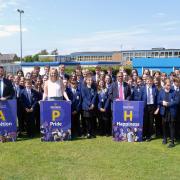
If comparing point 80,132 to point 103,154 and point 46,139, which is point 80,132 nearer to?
point 46,139

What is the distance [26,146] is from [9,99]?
1377 mm

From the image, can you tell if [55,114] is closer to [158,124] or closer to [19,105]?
[19,105]

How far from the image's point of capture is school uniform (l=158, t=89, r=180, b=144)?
27.8 ft

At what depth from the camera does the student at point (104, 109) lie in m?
9.52

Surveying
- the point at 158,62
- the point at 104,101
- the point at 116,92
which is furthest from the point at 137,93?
the point at 158,62

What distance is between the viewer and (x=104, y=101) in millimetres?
9547

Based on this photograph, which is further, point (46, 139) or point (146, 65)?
Result: point (146, 65)

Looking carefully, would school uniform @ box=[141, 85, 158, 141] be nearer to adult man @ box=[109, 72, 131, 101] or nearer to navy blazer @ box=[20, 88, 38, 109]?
adult man @ box=[109, 72, 131, 101]

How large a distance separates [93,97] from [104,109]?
44cm

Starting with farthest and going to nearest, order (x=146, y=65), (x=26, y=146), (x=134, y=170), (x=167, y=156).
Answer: (x=146, y=65)
(x=26, y=146)
(x=167, y=156)
(x=134, y=170)

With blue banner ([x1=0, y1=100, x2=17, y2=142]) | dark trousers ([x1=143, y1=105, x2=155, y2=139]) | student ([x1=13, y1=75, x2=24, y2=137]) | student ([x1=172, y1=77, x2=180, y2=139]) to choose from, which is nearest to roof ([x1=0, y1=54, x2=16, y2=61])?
student ([x1=13, y1=75, x2=24, y2=137])

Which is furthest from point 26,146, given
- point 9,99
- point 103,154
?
point 103,154

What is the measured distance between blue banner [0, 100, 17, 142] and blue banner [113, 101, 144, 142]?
2.53 m

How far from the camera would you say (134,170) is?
21.5 feet
